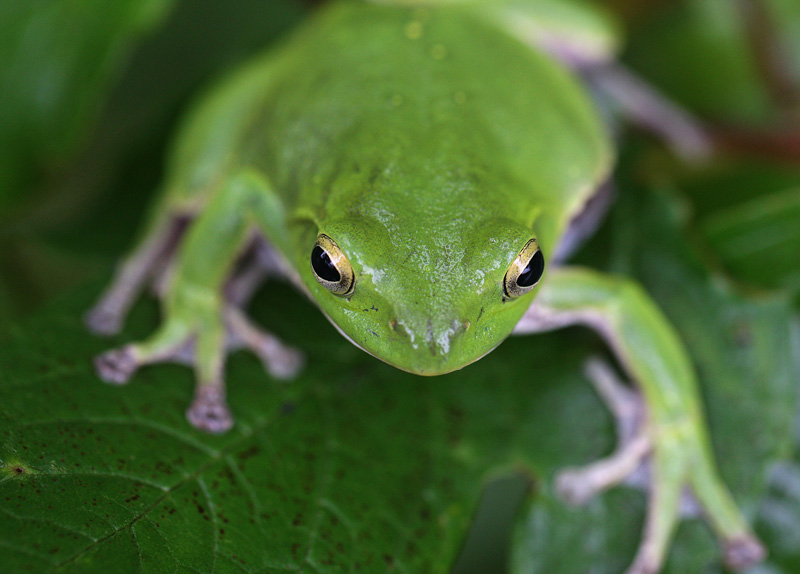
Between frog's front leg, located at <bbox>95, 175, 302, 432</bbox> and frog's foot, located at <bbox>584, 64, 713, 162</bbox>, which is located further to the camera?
frog's foot, located at <bbox>584, 64, 713, 162</bbox>

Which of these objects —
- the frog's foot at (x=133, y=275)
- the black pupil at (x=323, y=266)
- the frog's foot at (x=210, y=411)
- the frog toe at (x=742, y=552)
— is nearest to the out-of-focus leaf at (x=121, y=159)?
the frog's foot at (x=133, y=275)

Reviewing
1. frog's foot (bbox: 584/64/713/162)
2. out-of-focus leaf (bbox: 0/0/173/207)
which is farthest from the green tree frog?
frog's foot (bbox: 584/64/713/162)

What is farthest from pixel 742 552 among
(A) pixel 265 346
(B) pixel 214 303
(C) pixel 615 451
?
(B) pixel 214 303

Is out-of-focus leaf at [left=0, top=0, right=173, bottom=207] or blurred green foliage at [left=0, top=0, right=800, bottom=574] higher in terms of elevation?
out-of-focus leaf at [left=0, top=0, right=173, bottom=207]

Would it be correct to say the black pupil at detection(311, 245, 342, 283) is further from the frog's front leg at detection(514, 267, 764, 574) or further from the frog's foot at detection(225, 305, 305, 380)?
the frog's front leg at detection(514, 267, 764, 574)

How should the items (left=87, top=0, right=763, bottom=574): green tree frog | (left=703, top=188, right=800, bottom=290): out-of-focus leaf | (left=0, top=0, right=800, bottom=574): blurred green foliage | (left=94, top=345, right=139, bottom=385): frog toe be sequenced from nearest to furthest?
(left=0, top=0, right=800, bottom=574): blurred green foliage < (left=87, top=0, right=763, bottom=574): green tree frog < (left=94, top=345, right=139, bottom=385): frog toe < (left=703, top=188, right=800, bottom=290): out-of-focus leaf

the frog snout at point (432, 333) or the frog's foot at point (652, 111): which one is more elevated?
the frog snout at point (432, 333)

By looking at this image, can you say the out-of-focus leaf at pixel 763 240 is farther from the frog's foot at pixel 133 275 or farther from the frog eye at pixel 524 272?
the frog's foot at pixel 133 275
